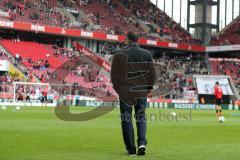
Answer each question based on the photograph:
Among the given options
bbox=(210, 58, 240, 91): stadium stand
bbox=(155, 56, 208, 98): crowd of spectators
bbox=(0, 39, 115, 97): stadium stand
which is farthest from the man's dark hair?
bbox=(210, 58, 240, 91): stadium stand

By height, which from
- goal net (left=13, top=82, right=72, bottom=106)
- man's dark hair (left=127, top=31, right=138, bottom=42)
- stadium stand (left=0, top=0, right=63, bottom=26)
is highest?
stadium stand (left=0, top=0, right=63, bottom=26)

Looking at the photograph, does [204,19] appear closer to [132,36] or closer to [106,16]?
[106,16]

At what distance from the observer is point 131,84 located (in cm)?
989

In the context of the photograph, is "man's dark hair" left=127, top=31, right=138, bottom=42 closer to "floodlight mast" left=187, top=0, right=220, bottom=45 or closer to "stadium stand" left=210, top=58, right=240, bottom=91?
"stadium stand" left=210, top=58, right=240, bottom=91

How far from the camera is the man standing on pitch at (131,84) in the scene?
971 cm

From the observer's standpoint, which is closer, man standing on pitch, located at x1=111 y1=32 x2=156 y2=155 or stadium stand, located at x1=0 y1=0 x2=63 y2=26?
man standing on pitch, located at x1=111 y1=32 x2=156 y2=155

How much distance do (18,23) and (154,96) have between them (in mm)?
16929

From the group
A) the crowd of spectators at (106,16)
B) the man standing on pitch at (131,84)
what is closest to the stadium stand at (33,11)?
the crowd of spectators at (106,16)

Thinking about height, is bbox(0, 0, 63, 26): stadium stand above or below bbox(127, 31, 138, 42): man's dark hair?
above

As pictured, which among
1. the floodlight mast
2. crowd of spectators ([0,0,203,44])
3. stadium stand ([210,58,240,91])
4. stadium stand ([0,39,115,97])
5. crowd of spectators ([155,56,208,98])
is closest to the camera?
stadium stand ([0,39,115,97])

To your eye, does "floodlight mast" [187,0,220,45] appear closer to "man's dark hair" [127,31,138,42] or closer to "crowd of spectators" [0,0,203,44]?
"crowd of spectators" [0,0,203,44]

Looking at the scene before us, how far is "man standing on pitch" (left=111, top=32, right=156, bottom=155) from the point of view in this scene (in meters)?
9.71

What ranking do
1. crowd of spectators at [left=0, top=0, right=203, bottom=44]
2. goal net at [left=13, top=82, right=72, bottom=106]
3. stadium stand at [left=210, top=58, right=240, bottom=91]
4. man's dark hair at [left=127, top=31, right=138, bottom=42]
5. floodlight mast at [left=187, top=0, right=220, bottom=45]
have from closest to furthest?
1. man's dark hair at [left=127, top=31, right=138, bottom=42]
2. goal net at [left=13, top=82, right=72, bottom=106]
3. crowd of spectators at [left=0, top=0, right=203, bottom=44]
4. stadium stand at [left=210, top=58, right=240, bottom=91]
5. floodlight mast at [left=187, top=0, right=220, bottom=45]

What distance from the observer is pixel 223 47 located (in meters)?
72.4
